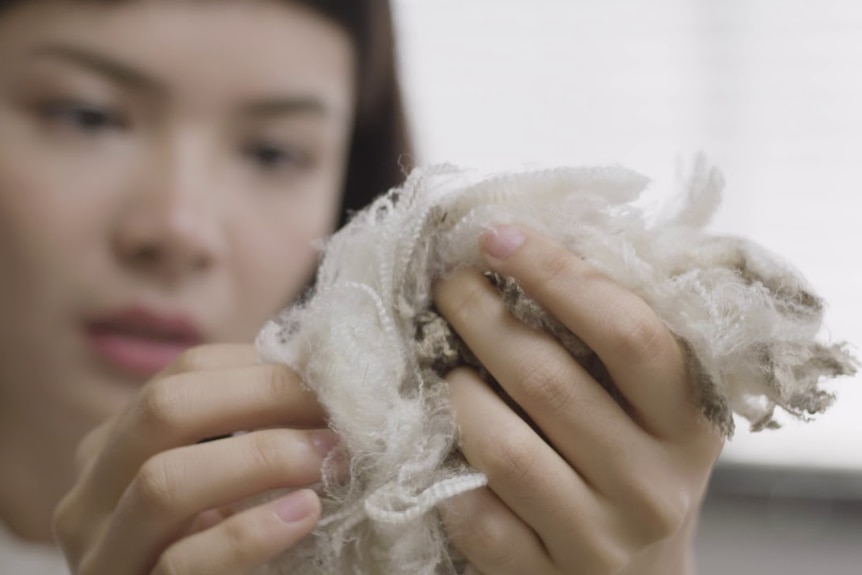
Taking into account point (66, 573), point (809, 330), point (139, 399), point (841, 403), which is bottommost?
point (66, 573)

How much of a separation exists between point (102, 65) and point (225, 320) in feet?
0.76

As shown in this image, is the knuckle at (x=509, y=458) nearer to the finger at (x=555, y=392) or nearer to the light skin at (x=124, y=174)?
the finger at (x=555, y=392)

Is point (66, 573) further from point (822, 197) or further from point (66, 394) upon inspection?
point (822, 197)

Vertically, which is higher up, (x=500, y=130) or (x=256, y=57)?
(x=256, y=57)

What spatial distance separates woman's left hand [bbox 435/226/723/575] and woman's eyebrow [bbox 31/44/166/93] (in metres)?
0.39

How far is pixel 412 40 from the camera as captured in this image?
1.11 meters

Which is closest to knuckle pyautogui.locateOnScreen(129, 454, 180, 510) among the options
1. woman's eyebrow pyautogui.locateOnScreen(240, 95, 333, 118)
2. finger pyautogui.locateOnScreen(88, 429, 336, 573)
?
finger pyautogui.locateOnScreen(88, 429, 336, 573)

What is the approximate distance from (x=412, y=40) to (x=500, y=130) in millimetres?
188

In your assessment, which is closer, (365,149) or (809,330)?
(809,330)

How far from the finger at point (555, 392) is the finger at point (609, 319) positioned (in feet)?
0.04

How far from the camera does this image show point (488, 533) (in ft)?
1.03

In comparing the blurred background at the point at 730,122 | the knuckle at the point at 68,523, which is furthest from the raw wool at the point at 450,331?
the blurred background at the point at 730,122

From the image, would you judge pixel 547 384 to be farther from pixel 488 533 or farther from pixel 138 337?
pixel 138 337

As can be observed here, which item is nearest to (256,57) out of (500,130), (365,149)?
(365,149)
